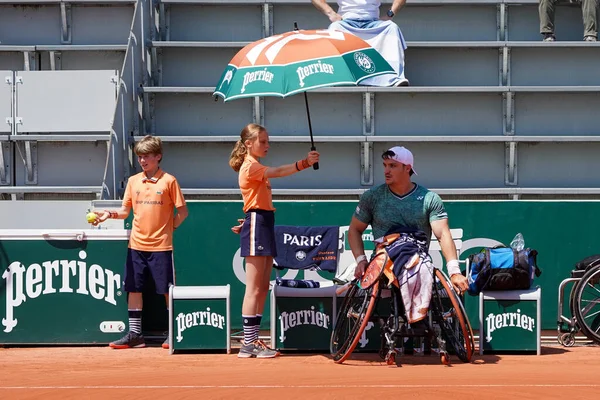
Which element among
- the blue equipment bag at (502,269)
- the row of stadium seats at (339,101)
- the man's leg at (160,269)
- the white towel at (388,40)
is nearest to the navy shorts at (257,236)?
the man's leg at (160,269)

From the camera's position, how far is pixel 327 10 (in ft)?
42.2

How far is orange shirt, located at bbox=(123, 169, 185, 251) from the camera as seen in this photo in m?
9.17

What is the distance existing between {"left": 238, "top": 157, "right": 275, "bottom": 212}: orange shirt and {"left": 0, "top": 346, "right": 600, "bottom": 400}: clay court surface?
1.29m

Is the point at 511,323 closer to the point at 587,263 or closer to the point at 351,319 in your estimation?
the point at 587,263

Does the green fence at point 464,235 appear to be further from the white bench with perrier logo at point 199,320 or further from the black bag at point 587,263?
the white bench with perrier logo at point 199,320

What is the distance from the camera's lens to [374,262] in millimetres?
8102

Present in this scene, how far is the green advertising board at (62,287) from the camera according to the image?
9.46m

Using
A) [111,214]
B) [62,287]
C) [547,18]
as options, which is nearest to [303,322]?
[111,214]

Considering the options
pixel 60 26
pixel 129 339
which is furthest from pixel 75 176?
pixel 129 339

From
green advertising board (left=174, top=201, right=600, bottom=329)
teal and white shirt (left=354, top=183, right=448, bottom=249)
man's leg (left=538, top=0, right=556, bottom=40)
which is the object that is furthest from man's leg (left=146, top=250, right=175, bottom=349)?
man's leg (left=538, top=0, right=556, bottom=40)

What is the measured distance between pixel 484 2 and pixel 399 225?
6.19 m

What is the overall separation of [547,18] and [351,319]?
6396 mm

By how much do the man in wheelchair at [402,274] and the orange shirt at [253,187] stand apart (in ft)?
2.55

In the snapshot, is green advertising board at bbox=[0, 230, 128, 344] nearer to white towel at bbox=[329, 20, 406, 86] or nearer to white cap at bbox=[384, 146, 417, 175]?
white cap at bbox=[384, 146, 417, 175]
